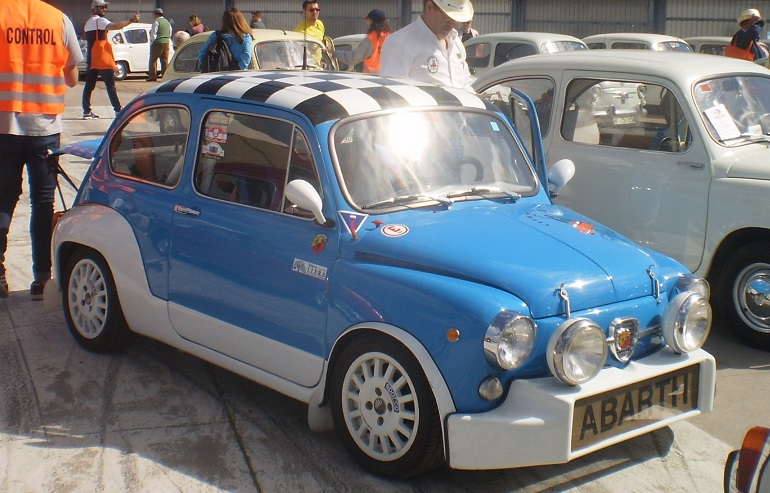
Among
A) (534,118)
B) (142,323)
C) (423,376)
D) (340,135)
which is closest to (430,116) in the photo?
(340,135)

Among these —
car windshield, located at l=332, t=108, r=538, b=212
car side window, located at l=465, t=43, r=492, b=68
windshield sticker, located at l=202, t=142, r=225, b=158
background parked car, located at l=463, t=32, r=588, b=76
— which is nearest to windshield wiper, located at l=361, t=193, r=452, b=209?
car windshield, located at l=332, t=108, r=538, b=212

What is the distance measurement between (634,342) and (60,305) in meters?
3.50

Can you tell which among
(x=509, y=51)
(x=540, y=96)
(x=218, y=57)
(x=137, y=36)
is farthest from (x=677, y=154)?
(x=137, y=36)

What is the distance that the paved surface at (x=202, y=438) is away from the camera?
4.16m

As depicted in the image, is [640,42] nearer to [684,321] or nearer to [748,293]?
[748,293]

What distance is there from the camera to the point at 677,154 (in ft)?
20.7

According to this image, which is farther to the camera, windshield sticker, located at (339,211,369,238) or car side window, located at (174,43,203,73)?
car side window, located at (174,43,203,73)

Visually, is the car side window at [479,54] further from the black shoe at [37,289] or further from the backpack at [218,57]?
the black shoe at [37,289]

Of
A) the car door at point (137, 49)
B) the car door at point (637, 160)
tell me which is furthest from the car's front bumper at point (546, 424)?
the car door at point (137, 49)

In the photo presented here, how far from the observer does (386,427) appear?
13.3 feet

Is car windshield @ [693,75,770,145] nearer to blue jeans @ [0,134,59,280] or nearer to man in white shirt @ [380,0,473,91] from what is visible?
man in white shirt @ [380,0,473,91]

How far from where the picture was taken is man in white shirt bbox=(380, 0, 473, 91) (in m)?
6.82

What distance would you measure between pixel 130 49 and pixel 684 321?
26194 mm

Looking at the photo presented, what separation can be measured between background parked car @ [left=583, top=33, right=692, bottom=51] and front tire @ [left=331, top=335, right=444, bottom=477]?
15.3 meters
